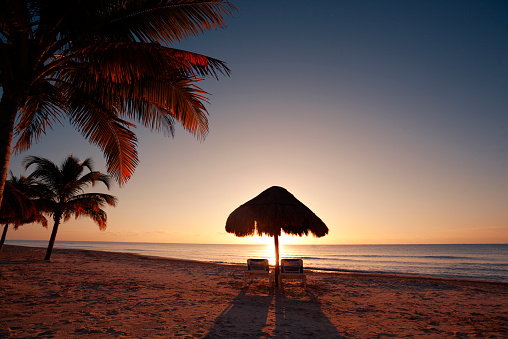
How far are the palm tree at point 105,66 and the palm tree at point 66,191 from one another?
31.7 ft

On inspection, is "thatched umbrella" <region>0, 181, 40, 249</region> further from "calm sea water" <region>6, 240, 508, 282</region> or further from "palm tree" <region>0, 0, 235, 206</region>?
"calm sea water" <region>6, 240, 508, 282</region>

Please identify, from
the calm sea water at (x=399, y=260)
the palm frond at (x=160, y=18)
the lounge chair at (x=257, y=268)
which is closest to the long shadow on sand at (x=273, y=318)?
the lounge chair at (x=257, y=268)

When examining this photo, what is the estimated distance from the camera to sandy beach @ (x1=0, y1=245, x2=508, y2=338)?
3930mm

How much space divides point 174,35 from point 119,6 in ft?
2.44

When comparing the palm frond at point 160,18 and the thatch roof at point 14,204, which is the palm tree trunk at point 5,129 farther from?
the thatch roof at point 14,204

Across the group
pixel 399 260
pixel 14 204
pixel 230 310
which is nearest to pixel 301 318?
pixel 230 310

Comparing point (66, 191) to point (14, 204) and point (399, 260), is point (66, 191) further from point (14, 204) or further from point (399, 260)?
point (399, 260)

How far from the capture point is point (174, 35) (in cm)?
409

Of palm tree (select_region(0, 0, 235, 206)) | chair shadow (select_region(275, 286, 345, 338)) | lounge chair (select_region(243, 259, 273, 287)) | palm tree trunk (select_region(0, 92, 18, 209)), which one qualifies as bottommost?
chair shadow (select_region(275, 286, 345, 338))

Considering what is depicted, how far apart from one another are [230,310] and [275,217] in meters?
2.75

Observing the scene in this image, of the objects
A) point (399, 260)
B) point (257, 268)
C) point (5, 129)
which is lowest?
point (399, 260)

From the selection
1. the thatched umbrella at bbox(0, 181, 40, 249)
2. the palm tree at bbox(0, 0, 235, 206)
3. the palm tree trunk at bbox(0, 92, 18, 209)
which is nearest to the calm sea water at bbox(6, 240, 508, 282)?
the thatched umbrella at bbox(0, 181, 40, 249)

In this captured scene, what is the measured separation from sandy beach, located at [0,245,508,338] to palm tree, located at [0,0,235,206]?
2138 millimetres

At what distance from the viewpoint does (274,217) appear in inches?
293
